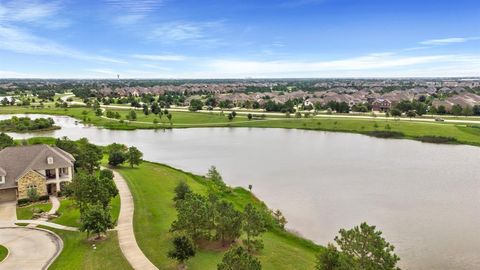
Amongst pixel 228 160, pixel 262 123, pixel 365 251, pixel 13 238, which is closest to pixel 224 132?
pixel 262 123

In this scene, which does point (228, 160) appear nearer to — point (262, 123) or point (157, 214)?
point (157, 214)

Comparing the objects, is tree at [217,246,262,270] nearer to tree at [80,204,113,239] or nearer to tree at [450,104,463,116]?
tree at [80,204,113,239]

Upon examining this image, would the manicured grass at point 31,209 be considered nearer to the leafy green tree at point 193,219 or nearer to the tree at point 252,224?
the leafy green tree at point 193,219

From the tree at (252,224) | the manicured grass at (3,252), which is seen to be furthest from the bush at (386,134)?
the manicured grass at (3,252)

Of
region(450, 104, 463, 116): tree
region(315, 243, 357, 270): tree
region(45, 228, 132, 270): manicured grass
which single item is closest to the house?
region(45, 228, 132, 270): manicured grass

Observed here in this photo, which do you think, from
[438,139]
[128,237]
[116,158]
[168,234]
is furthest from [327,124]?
[128,237]
